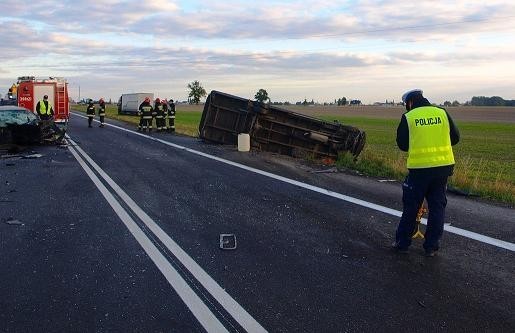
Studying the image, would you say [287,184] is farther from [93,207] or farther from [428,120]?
[428,120]

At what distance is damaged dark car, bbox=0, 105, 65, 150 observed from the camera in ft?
59.8

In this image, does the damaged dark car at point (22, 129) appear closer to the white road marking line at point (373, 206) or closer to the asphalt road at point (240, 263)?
the white road marking line at point (373, 206)

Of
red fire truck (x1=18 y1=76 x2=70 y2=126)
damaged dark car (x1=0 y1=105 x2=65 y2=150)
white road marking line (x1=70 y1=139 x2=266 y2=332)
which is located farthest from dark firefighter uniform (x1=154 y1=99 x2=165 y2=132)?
white road marking line (x1=70 y1=139 x2=266 y2=332)

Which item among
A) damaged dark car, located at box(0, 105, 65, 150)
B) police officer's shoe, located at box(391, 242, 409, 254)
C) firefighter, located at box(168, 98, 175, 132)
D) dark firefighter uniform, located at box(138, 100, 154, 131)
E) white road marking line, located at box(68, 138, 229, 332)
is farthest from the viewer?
firefighter, located at box(168, 98, 175, 132)

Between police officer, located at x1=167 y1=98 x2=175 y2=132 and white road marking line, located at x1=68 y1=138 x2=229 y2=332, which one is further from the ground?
police officer, located at x1=167 y1=98 x2=175 y2=132

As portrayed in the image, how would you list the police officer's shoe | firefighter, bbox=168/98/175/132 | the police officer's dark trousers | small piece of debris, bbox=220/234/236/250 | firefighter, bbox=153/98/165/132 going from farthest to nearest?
firefighter, bbox=168/98/175/132
firefighter, bbox=153/98/165/132
small piece of debris, bbox=220/234/236/250
the police officer's shoe
the police officer's dark trousers

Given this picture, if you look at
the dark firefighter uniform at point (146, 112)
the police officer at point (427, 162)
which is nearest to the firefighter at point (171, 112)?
the dark firefighter uniform at point (146, 112)

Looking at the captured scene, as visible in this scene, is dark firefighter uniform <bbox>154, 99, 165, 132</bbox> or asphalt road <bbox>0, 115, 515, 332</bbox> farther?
dark firefighter uniform <bbox>154, 99, 165, 132</bbox>

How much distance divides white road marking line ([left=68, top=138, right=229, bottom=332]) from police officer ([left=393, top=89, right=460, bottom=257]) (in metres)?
2.52

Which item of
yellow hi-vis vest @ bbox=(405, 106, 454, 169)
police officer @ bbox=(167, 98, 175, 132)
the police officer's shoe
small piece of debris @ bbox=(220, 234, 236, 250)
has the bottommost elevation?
small piece of debris @ bbox=(220, 234, 236, 250)

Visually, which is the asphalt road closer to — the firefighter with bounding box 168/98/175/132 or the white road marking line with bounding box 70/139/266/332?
the white road marking line with bounding box 70/139/266/332

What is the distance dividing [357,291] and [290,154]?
12.5 metres

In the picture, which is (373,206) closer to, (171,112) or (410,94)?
(410,94)

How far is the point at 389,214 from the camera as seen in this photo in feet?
27.0
